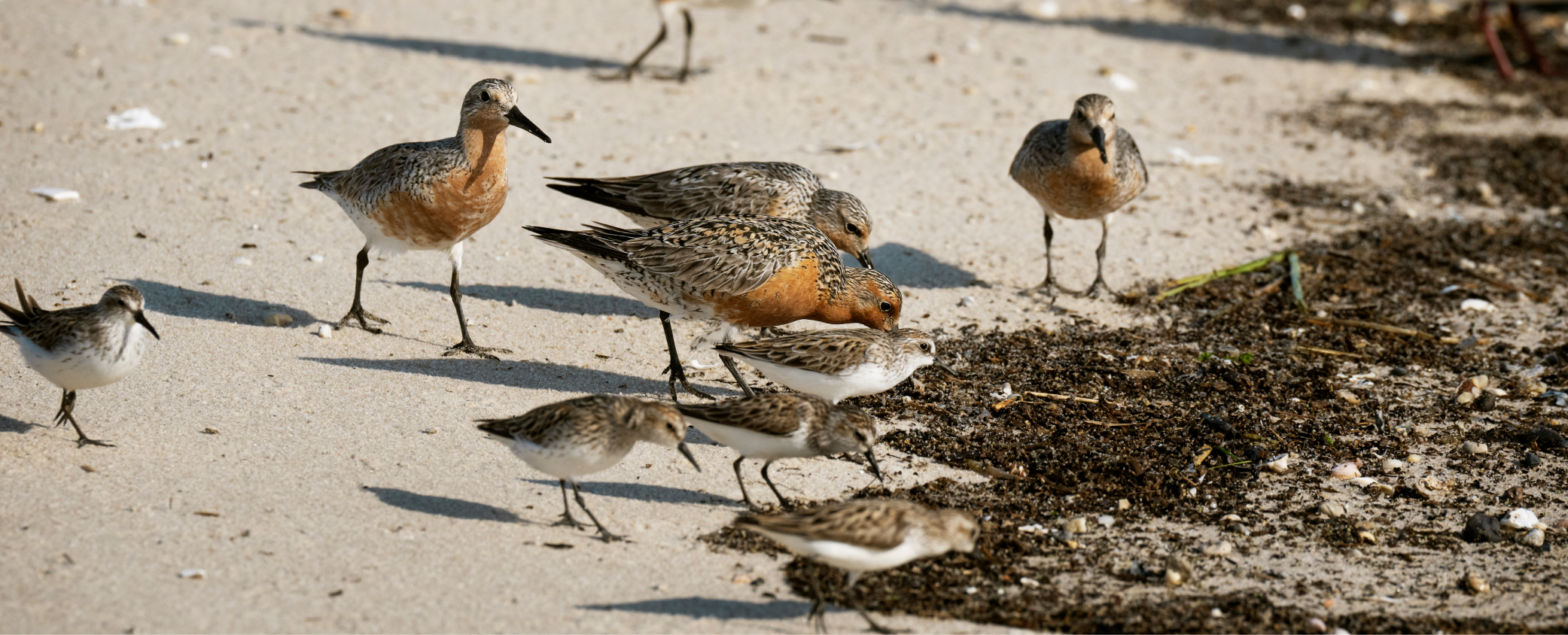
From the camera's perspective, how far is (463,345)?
795 centimetres

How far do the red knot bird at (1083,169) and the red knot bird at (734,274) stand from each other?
2271 millimetres

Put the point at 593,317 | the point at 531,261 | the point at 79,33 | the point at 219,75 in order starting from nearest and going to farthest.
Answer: the point at 593,317
the point at 531,261
the point at 219,75
the point at 79,33

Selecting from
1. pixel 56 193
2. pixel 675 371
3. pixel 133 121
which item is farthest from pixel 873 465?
pixel 133 121

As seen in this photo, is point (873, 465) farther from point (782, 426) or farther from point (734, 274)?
point (734, 274)

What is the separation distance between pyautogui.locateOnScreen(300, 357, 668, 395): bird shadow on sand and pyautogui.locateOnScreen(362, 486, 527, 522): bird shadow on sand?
1504 millimetres

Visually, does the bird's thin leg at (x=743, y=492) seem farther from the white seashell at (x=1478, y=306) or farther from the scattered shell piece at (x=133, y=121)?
the scattered shell piece at (x=133, y=121)

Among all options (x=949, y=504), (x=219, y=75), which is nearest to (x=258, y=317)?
(x=949, y=504)

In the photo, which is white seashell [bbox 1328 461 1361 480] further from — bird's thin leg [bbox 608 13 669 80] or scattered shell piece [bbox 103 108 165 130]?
scattered shell piece [bbox 103 108 165 130]

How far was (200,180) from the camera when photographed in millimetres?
10195

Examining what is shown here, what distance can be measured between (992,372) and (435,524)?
12.3ft

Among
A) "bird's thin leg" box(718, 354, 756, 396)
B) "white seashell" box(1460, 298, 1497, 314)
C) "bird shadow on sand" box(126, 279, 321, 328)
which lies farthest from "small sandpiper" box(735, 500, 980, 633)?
"white seashell" box(1460, 298, 1497, 314)

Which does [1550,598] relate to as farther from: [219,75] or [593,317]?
[219,75]

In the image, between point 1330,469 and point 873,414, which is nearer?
point 1330,469

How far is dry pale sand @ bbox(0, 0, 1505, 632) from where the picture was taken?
17.8 feet
